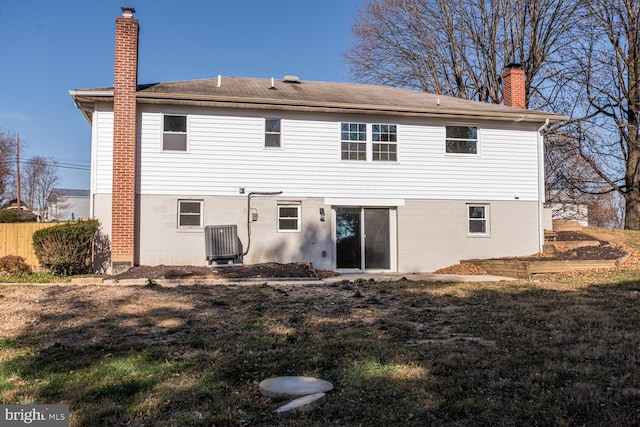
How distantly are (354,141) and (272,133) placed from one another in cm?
247

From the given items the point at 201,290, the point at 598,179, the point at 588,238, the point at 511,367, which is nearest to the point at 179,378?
the point at 511,367

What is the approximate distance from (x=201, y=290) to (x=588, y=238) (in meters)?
13.0

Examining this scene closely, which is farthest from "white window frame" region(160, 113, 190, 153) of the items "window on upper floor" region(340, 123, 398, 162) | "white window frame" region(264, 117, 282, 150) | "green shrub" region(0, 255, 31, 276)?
"green shrub" region(0, 255, 31, 276)

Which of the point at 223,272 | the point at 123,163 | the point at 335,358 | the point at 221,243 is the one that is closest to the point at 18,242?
the point at 123,163

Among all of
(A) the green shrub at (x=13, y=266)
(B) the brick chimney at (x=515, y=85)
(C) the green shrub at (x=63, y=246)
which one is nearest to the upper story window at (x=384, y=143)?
(B) the brick chimney at (x=515, y=85)

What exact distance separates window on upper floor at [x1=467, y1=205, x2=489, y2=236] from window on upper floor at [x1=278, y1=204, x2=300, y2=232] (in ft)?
17.7

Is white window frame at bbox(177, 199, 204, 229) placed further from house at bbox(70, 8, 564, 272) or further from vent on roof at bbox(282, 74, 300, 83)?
vent on roof at bbox(282, 74, 300, 83)

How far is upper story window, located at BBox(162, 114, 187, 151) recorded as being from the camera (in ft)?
48.0

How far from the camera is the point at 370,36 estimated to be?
30172mm

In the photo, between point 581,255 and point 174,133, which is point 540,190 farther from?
point 174,133

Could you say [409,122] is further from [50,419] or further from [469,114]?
[50,419]

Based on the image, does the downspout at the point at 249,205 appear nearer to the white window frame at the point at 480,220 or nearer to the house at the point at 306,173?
the house at the point at 306,173

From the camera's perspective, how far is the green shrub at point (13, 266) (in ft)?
43.7

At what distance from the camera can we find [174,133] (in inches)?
578
